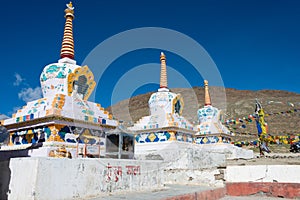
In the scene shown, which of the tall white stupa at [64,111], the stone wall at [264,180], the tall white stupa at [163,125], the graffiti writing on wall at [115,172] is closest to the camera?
the graffiti writing on wall at [115,172]

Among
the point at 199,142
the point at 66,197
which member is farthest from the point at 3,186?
the point at 199,142

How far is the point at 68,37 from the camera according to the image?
11.4 metres

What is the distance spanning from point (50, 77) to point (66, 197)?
22.8 feet

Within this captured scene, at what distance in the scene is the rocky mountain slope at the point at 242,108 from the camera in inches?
1576

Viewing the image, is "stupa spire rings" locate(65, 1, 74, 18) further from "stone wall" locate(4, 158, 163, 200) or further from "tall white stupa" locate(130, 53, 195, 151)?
"stone wall" locate(4, 158, 163, 200)

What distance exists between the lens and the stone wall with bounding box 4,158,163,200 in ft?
13.7

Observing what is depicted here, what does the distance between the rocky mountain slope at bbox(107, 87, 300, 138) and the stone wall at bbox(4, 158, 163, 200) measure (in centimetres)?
774

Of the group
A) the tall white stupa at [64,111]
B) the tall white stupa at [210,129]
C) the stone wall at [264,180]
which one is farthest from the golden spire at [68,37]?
the tall white stupa at [210,129]

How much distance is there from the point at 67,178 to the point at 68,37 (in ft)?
26.8

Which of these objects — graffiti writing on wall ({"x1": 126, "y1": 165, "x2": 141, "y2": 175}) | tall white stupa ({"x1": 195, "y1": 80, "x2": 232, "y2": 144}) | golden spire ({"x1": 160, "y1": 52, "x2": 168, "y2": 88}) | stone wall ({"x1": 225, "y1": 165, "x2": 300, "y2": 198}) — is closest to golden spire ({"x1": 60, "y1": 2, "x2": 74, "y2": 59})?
graffiti writing on wall ({"x1": 126, "y1": 165, "x2": 141, "y2": 175})

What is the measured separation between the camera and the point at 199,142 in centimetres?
1895

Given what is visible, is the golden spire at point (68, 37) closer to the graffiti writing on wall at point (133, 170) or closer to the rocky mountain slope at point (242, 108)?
the rocky mountain slope at point (242, 108)

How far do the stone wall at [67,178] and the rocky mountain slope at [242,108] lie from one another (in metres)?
7.74

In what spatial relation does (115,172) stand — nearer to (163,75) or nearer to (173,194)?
(173,194)
